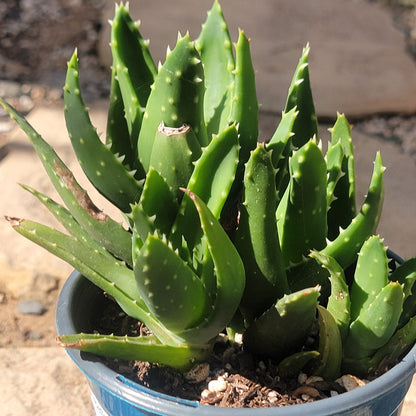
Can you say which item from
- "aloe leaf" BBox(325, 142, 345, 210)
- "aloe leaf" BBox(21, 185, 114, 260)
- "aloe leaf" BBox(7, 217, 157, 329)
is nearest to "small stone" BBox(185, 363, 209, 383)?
"aloe leaf" BBox(7, 217, 157, 329)

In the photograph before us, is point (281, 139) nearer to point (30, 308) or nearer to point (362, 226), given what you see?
point (362, 226)

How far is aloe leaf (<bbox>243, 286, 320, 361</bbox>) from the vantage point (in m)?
0.86

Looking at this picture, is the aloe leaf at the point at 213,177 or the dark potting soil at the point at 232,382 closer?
the aloe leaf at the point at 213,177

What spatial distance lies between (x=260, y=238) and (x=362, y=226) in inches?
5.7

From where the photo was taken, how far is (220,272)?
831 mm

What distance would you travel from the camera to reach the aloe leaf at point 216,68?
97 cm

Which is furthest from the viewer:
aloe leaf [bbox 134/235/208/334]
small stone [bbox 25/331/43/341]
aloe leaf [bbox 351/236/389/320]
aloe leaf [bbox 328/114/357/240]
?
small stone [bbox 25/331/43/341]

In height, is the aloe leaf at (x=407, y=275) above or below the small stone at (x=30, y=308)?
above

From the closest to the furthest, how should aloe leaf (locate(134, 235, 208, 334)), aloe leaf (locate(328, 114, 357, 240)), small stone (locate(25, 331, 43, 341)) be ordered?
aloe leaf (locate(134, 235, 208, 334)) → aloe leaf (locate(328, 114, 357, 240)) → small stone (locate(25, 331, 43, 341))

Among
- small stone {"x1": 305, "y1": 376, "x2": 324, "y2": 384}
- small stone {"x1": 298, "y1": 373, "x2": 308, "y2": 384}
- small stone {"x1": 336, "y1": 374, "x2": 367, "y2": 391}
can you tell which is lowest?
small stone {"x1": 298, "y1": 373, "x2": 308, "y2": 384}

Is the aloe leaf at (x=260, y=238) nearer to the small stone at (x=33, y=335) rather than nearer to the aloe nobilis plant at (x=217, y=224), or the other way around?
the aloe nobilis plant at (x=217, y=224)

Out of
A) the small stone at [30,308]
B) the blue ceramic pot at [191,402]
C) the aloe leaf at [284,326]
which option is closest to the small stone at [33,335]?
the small stone at [30,308]

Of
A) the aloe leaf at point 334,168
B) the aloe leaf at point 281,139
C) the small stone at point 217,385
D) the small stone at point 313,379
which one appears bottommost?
the small stone at point 217,385

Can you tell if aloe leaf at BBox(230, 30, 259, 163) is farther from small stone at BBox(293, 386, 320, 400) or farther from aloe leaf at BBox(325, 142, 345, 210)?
small stone at BBox(293, 386, 320, 400)
